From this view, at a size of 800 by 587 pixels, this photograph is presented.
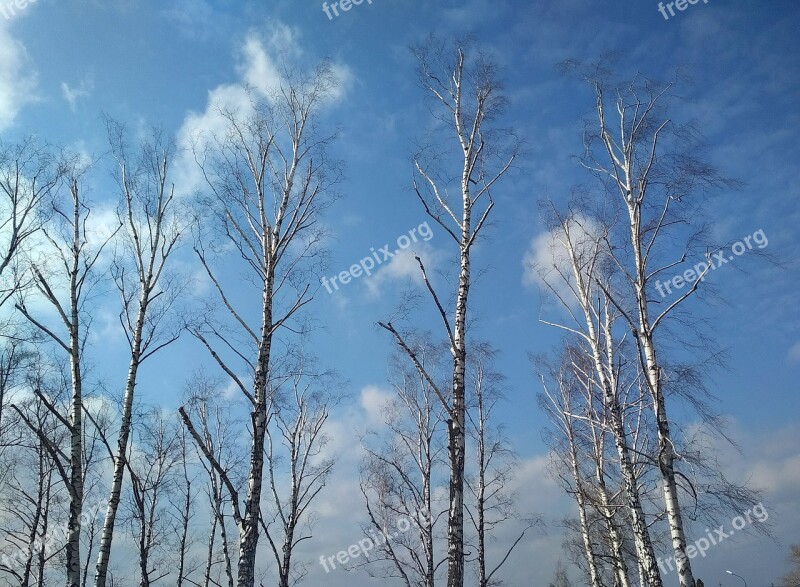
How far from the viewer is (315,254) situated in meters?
9.98

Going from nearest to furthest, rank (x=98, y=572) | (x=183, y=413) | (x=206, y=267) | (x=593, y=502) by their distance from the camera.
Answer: (x=183, y=413), (x=206, y=267), (x=98, y=572), (x=593, y=502)

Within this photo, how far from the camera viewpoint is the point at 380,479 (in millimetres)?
19250

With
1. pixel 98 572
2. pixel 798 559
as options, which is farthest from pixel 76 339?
pixel 798 559

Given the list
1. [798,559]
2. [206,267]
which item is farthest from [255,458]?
[798,559]

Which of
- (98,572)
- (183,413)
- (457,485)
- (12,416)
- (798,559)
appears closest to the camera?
(183,413)


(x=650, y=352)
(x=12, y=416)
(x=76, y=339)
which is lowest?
(x=650, y=352)

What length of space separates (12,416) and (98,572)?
10092 millimetres

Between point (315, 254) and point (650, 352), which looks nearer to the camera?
point (650, 352)

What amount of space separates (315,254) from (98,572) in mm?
7396

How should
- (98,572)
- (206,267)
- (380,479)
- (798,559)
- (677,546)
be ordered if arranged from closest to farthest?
(206,267)
(677,546)
(98,572)
(380,479)
(798,559)

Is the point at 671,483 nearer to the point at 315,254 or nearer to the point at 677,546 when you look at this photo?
the point at 677,546

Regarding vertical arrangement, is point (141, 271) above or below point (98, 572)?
above

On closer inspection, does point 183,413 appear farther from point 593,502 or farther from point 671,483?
point 593,502

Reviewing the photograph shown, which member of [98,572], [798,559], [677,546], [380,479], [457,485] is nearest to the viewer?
[457,485]
